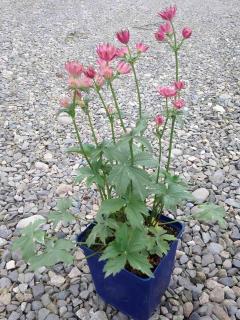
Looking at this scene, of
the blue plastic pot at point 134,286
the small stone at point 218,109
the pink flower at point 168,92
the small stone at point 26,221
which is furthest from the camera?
the small stone at point 218,109

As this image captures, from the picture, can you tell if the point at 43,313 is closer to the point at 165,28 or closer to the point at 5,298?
the point at 5,298

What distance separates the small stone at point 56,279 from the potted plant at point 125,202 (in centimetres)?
22

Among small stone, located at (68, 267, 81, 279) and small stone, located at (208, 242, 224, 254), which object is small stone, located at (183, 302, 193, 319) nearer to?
small stone, located at (208, 242, 224, 254)

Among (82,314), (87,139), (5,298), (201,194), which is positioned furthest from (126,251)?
(87,139)

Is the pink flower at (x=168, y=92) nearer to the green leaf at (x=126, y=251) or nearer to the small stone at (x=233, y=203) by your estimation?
the green leaf at (x=126, y=251)

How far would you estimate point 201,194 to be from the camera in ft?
6.98

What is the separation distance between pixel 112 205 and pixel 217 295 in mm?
697

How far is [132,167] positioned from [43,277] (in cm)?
80

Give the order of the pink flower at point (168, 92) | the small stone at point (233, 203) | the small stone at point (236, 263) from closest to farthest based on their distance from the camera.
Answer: the pink flower at point (168, 92), the small stone at point (236, 263), the small stone at point (233, 203)

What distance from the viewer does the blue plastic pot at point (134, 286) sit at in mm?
1359

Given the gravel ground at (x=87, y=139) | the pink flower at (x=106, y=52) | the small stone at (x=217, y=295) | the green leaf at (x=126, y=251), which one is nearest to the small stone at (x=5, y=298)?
the gravel ground at (x=87, y=139)

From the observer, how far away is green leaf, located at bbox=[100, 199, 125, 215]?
1.24 meters

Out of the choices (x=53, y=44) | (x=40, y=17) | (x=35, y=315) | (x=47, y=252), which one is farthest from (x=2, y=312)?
(x=40, y=17)

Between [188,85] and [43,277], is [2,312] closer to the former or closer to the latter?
[43,277]
